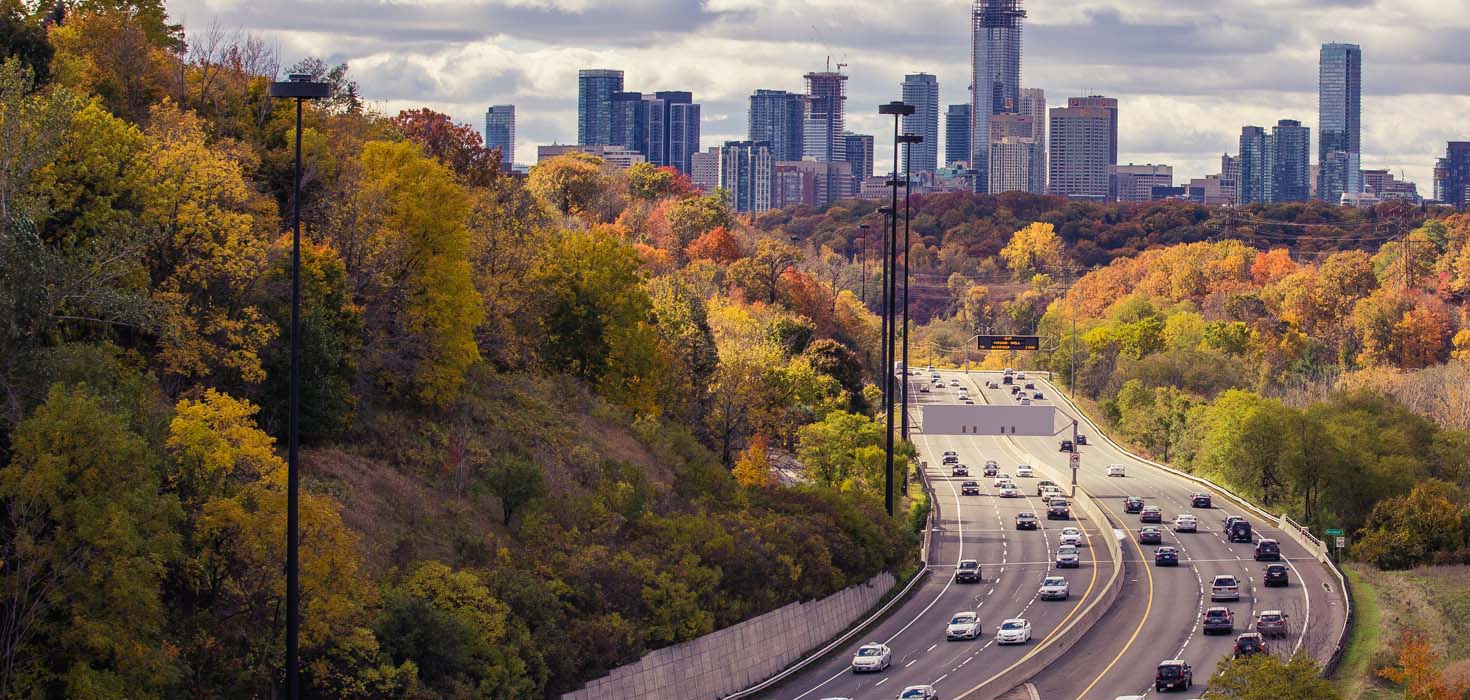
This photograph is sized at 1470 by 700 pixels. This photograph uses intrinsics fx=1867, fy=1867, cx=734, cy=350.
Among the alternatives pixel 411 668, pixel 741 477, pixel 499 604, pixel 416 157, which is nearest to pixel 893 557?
pixel 741 477

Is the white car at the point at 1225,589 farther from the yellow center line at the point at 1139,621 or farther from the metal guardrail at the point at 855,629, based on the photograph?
the metal guardrail at the point at 855,629

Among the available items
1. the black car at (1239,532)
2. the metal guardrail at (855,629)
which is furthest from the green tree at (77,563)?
the black car at (1239,532)

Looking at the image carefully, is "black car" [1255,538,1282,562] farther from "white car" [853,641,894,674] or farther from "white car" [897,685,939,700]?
"white car" [897,685,939,700]

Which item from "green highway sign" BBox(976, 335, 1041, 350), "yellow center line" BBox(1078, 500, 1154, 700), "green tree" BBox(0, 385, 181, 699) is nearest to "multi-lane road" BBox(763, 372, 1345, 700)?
"yellow center line" BBox(1078, 500, 1154, 700)

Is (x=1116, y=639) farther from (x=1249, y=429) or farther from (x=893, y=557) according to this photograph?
(x=1249, y=429)

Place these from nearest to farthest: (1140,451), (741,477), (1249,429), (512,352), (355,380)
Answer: (355,380), (512,352), (741,477), (1249,429), (1140,451)
